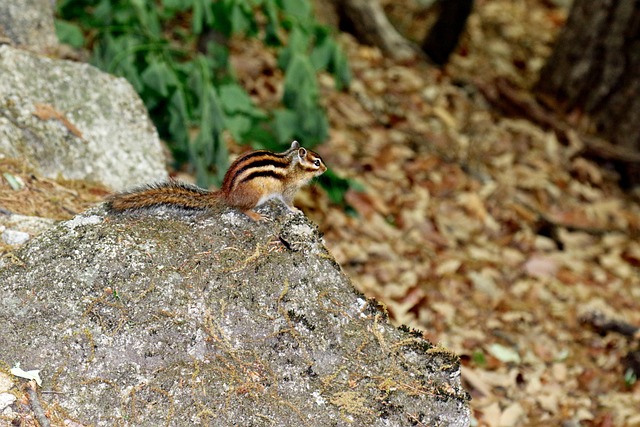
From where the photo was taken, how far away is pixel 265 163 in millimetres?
3186

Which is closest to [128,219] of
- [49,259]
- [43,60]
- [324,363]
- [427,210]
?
[49,259]

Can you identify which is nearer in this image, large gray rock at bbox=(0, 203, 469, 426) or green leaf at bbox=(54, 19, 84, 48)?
large gray rock at bbox=(0, 203, 469, 426)

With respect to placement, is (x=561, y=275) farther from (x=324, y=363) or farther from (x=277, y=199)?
(x=324, y=363)

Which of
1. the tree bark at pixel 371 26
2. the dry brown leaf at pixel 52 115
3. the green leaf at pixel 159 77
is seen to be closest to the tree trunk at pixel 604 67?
the tree bark at pixel 371 26

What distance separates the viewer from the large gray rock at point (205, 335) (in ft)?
7.98

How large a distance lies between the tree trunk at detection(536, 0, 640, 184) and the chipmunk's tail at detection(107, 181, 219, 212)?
17.2 feet

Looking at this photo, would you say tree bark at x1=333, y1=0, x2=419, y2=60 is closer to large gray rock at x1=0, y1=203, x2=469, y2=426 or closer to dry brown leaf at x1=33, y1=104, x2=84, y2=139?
dry brown leaf at x1=33, y1=104, x2=84, y2=139

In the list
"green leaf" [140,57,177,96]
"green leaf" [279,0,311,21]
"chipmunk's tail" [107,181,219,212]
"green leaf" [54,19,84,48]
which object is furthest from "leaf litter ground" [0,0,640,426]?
"green leaf" [279,0,311,21]

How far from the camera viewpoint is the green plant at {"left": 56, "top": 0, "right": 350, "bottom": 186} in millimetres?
4160

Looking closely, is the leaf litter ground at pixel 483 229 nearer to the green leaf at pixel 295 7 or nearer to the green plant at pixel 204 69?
the green plant at pixel 204 69

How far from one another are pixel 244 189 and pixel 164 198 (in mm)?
287

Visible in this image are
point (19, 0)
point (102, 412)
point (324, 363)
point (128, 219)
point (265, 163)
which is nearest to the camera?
point (102, 412)

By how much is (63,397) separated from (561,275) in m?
4.35

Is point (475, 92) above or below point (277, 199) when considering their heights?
below
